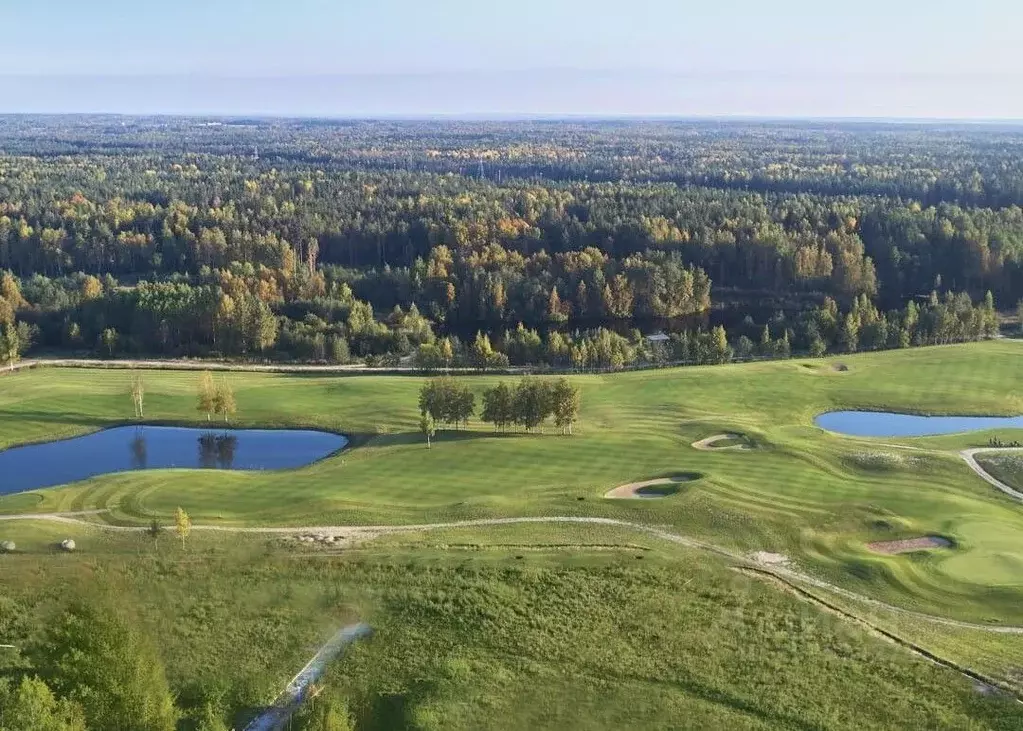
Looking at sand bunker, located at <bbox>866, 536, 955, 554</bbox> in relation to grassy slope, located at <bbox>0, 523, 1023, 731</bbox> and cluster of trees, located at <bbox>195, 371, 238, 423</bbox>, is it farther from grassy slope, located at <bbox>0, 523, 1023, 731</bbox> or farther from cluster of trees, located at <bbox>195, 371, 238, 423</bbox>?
cluster of trees, located at <bbox>195, 371, 238, 423</bbox>

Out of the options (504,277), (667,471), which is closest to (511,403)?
(667,471)

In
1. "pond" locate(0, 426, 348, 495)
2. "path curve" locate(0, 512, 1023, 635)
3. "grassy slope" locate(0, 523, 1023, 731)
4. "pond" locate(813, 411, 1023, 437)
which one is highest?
"grassy slope" locate(0, 523, 1023, 731)

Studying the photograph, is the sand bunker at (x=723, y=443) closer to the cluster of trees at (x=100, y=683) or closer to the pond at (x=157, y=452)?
the pond at (x=157, y=452)

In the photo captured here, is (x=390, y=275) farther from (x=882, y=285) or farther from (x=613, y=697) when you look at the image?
(x=613, y=697)

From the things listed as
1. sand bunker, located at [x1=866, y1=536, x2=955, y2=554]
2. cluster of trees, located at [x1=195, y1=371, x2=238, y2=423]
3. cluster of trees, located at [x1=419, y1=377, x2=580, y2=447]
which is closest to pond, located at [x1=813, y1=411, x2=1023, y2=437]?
cluster of trees, located at [x1=419, y1=377, x2=580, y2=447]

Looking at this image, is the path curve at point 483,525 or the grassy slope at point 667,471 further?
the grassy slope at point 667,471

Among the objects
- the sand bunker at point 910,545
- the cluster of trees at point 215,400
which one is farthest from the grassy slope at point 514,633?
the cluster of trees at point 215,400

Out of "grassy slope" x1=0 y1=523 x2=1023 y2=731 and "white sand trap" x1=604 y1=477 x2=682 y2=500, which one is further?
"white sand trap" x1=604 y1=477 x2=682 y2=500

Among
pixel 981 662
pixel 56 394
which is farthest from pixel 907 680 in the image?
pixel 56 394
